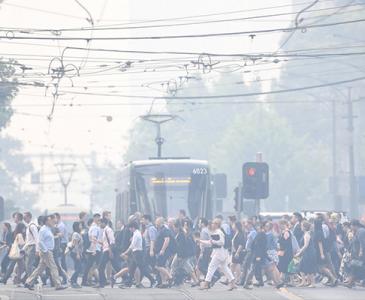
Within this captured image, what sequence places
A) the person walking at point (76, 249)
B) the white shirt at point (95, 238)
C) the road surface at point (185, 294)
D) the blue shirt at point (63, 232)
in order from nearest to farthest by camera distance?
the road surface at point (185, 294), the white shirt at point (95, 238), the person walking at point (76, 249), the blue shirt at point (63, 232)

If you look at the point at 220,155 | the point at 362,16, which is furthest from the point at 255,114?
the point at 362,16

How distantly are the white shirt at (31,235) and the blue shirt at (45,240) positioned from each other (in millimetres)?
352

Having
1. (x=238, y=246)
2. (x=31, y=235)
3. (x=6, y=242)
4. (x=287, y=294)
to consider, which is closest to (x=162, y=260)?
(x=238, y=246)

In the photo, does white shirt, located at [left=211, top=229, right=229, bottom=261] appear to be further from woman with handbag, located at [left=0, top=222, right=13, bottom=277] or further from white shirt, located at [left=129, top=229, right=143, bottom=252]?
woman with handbag, located at [left=0, top=222, right=13, bottom=277]

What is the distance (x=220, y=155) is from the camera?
108125 mm

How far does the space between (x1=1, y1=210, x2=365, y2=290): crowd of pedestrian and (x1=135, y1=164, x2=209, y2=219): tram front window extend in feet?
16.9

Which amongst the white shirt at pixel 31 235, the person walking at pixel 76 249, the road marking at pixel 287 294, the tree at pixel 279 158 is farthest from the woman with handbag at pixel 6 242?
the tree at pixel 279 158

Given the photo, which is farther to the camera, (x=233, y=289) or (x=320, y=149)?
(x=320, y=149)

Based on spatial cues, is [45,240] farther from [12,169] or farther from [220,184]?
[12,169]

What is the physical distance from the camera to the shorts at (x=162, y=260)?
31850mm

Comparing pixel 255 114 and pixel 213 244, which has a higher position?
pixel 255 114

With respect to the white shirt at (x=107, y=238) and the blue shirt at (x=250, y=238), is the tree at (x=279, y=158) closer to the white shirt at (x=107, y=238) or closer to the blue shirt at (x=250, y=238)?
the blue shirt at (x=250, y=238)

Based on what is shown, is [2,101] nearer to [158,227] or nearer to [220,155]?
[158,227]

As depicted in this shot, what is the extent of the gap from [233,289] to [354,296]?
141 inches
